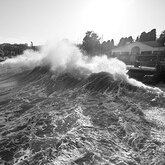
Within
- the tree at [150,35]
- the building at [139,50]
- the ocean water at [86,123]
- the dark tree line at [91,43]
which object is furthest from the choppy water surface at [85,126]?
the tree at [150,35]

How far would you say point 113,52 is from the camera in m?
41.8

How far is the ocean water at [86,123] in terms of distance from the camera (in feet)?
13.9

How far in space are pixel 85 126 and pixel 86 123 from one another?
0.76 ft

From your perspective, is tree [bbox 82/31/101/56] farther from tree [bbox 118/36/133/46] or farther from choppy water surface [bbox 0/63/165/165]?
choppy water surface [bbox 0/63/165/165]

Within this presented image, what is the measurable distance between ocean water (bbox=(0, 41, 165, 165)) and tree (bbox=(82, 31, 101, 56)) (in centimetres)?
3707

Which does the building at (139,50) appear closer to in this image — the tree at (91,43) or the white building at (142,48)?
the white building at (142,48)

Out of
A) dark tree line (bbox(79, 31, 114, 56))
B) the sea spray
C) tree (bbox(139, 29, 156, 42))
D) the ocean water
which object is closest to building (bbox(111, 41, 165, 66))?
dark tree line (bbox(79, 31, 114, 56))

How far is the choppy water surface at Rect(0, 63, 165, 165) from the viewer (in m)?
4.22

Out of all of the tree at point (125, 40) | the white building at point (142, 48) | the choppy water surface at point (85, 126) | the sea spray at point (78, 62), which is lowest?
the choppy water surface at point (85, 126)

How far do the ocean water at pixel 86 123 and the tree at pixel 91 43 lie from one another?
1459 inches

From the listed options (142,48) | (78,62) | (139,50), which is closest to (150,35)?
(139,50)

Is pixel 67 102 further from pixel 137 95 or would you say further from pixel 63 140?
pixel 137 95

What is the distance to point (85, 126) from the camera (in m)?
5.75

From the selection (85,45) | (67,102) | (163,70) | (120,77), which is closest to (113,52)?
(85,45)
